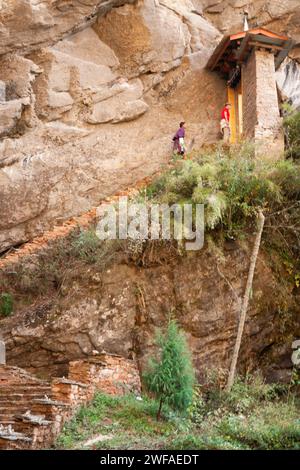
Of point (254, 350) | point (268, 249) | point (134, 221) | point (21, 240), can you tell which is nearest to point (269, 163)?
point (268, 249)

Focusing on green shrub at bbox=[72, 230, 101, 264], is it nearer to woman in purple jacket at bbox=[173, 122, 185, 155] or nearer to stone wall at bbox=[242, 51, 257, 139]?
woman in purple jacket at bbox=[173, 122, 185, 155]

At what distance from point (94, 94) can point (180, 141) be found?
292 cm

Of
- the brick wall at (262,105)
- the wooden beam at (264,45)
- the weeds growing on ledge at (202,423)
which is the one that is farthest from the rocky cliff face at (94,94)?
the weeds growing on ledge at (202,423)

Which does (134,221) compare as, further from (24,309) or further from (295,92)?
(295,92)

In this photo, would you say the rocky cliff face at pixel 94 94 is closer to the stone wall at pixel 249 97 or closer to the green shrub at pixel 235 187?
the stone wall at pixel 249 97

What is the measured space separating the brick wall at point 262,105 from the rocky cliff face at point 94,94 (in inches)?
53.5

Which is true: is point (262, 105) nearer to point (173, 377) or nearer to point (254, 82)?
point (254, 82)

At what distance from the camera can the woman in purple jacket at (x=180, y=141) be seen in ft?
50.1

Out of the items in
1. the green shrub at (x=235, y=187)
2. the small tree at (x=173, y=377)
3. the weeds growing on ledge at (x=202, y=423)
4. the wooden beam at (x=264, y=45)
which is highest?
the wooden beam at (x=264, y=45)

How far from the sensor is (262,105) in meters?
14.7

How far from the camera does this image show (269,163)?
12.2 meters

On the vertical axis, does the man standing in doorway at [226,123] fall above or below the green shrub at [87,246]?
above

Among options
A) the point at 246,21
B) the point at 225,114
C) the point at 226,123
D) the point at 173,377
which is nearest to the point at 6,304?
the point at 173,377

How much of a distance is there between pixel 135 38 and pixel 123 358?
10555 millimetres
